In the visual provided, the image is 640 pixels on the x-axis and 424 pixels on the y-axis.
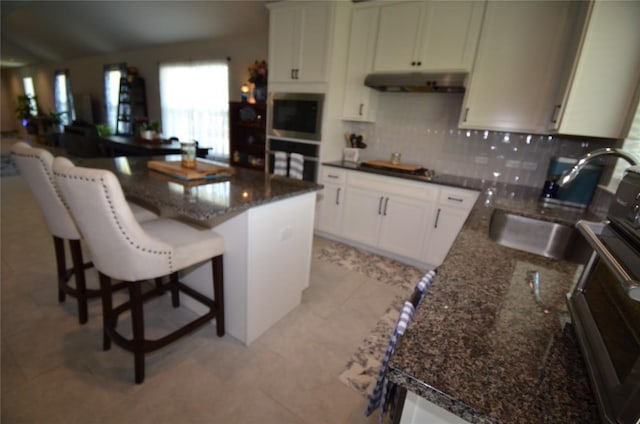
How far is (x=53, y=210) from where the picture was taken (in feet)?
5.43

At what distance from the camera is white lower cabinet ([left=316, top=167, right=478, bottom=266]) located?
264cm

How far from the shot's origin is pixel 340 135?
3.31 m

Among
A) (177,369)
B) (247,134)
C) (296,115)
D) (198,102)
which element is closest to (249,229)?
(177,369)

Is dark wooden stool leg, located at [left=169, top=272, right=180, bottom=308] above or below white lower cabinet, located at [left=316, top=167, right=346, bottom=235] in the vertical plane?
below

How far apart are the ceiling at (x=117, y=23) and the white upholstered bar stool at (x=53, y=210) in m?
3.18

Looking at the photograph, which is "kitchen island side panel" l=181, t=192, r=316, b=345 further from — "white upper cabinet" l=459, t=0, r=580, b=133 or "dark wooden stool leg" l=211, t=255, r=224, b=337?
"white upper cabinet" l=459, t=0, r=580, b=133

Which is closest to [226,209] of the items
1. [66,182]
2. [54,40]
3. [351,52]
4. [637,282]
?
[66,182]

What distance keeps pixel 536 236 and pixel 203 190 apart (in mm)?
1871

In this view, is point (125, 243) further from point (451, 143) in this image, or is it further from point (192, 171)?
point (451, 143)

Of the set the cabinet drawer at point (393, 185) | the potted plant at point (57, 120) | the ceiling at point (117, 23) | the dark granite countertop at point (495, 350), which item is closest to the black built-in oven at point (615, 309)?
the dark granite countertop at point (495, 350)

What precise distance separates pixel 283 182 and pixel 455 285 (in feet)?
4.47

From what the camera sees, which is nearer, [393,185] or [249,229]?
[249,229]

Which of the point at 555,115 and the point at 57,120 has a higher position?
the point at 555,115

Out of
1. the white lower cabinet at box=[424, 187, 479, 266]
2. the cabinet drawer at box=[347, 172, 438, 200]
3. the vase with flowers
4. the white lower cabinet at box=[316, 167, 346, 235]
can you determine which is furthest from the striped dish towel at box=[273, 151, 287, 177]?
the white lower cabinet at box=[424, 187, 479, 266]
